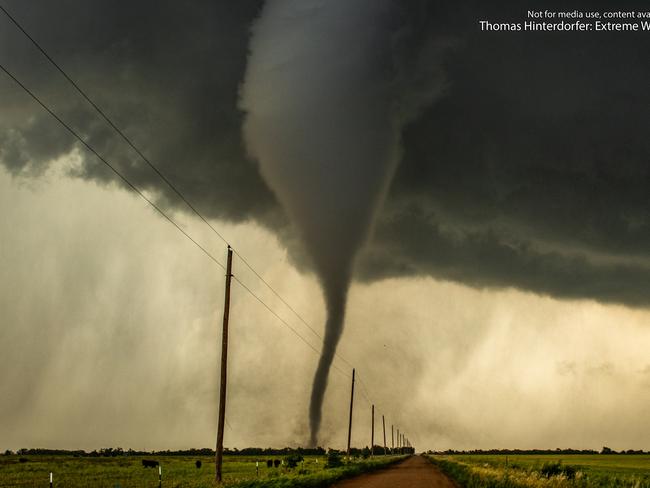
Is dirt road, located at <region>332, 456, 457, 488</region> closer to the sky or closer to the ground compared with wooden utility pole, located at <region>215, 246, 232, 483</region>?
closer to the ground

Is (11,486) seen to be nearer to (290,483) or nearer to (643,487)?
(290,483)

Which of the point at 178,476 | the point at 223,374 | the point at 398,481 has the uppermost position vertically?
the point at 223,374

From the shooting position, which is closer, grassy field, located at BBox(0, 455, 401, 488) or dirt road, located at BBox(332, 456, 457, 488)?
grassy field, located at BBox(0, 455, 401, 488)

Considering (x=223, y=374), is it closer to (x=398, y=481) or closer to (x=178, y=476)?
(x=398, y=481)

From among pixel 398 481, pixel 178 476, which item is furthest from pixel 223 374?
pixel 178 476

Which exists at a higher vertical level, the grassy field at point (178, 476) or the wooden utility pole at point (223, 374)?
the wooden utility pole at point (223, 374)

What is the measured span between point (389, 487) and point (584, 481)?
9.52 meters

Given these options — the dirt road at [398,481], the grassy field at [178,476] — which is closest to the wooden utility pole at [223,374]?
the grassy field at [178,476]

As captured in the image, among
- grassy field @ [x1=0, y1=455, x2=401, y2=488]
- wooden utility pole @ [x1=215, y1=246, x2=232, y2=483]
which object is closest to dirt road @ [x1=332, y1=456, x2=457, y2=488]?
grassy field @ [x1=0, y1=455, x2=401, y2=488]

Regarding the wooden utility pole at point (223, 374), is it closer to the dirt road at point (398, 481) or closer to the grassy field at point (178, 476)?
the grassy field at point (178, 476)

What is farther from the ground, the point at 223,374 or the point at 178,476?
the point at 223,374

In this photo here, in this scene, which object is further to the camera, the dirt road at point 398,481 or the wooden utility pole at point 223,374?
the dirt road at point 398,481

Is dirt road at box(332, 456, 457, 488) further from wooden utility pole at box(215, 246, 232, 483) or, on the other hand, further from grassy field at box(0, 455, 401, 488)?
wooden utility pole at box(215, 246, 232, 483)

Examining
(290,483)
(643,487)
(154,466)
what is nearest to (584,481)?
(643,487)
